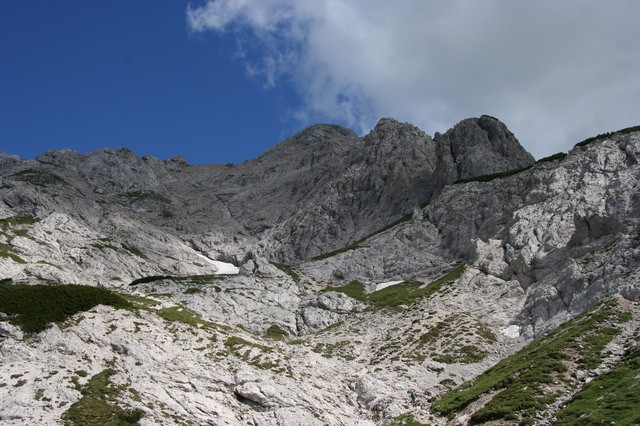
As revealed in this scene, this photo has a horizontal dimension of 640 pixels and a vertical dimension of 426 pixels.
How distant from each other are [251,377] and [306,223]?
115 meters

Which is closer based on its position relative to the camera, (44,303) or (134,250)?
(44,303)

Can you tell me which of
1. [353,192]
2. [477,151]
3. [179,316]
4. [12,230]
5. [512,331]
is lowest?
[512,331]

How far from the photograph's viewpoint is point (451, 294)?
83.1 meters

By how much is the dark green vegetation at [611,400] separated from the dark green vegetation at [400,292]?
4274cm

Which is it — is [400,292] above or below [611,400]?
above

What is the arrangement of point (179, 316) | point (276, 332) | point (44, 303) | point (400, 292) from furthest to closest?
point (400, 292) < point (276, 332) < point (179, 316) < point (44, 303)

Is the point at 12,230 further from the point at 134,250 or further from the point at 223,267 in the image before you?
the point at 223,267

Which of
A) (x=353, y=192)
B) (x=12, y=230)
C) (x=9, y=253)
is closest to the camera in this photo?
(x=9, y=253)

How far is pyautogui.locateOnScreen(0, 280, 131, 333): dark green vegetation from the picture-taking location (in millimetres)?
46281

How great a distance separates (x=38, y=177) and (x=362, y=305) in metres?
133

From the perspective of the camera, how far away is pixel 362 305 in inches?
3595

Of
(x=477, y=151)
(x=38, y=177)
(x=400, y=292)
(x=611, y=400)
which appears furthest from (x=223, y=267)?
(x=611, y=400)

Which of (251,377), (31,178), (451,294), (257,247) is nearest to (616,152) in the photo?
(451,294)

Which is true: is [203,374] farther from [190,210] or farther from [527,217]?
[190,210]
